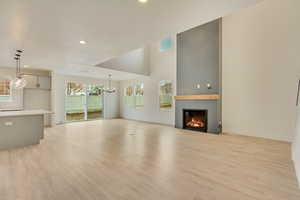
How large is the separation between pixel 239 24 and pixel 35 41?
255 inches

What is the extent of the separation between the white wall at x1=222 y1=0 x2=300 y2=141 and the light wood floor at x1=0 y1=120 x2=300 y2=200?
103cm

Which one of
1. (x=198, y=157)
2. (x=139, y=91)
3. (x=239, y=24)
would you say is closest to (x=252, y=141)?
(x=198, y=157)

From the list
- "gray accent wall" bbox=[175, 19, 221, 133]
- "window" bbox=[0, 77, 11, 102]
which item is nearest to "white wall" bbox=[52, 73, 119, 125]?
"window" bbox=[0, 77, 11, 102]

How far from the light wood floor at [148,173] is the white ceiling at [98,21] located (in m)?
2.66

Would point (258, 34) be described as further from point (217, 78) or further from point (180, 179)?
point (180, 179)

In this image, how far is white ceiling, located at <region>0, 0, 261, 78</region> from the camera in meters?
2.25

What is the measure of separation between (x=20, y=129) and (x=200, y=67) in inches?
257

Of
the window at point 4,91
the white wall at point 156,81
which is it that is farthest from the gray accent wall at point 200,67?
the window at point 4,91

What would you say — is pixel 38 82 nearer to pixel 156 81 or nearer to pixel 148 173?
pixel 156 81

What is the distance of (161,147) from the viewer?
4.12m

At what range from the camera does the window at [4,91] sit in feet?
21.3

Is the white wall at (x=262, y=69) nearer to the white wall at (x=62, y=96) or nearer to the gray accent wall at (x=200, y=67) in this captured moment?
the gray accent wall at (x=200, y=67)

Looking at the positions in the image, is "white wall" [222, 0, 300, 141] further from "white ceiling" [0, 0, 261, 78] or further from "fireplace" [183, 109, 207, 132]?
"white ceiling" [0, 0, 261, 78]

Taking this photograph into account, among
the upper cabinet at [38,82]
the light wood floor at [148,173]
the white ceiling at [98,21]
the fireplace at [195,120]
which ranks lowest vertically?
the light wood floor at [148,173]
